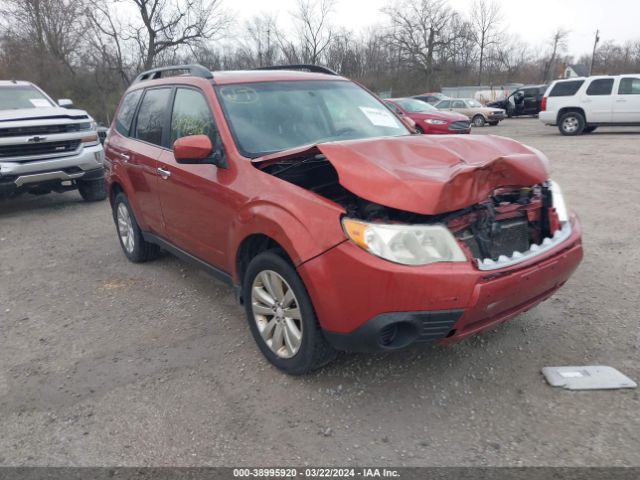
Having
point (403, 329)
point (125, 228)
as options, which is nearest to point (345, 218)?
point (403, 329)

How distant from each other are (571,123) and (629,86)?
73.3 inches

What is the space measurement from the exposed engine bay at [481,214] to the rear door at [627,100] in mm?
14697

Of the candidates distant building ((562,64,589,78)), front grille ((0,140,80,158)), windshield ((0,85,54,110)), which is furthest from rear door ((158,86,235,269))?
distant building ((562,64,589,78))

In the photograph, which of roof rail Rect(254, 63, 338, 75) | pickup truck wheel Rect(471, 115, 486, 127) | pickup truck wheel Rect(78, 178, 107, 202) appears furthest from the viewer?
pickup truck wheel Rect(471, 115, 486, 127)

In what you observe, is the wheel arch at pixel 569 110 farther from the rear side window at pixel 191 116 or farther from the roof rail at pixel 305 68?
the rear side window at pixel 191 116

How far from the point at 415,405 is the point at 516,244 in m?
1.06

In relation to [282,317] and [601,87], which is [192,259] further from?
[601,87]

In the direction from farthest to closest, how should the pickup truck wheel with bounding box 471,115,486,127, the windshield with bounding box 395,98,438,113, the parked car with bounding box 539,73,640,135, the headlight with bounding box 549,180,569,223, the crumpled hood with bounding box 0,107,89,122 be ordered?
1. the pickup truck wheel with bounding box 471,115,486,127
2. the windshield with bounding box 395,98,438,113
3. the parked car with bounding box 539,73,640,135
4. the crumpled hood with bounding box 0,107,89,122
5. the headlight with bounding box 549,180,569,223

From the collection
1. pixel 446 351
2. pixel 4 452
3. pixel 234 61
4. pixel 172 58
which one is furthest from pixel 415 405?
pixel 234 61

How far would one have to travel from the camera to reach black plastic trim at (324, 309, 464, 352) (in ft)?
7.97

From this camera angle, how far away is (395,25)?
55.1 m

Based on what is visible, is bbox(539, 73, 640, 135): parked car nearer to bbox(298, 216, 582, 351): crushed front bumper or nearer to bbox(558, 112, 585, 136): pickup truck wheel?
bbox(558, 112, 585, 136): pickup truck wheel

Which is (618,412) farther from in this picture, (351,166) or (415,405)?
(351,166)

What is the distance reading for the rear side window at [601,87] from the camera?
15.5 metres
